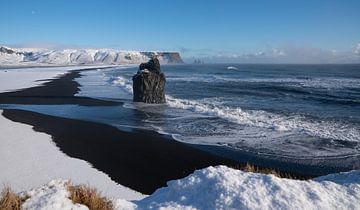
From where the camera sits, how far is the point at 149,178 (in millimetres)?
12242

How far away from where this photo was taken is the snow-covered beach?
595cm

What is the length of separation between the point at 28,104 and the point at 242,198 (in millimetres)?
27823

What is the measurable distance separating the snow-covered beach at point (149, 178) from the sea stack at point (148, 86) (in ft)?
30.1

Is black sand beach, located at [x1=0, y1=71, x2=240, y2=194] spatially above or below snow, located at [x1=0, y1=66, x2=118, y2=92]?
above

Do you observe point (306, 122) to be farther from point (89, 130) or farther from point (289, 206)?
point (289, 206)

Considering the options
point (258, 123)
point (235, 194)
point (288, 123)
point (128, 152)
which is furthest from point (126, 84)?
point (235, 194)

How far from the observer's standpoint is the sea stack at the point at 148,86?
31562mm

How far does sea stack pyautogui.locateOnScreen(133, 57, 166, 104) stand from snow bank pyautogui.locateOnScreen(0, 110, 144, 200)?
1443 cm

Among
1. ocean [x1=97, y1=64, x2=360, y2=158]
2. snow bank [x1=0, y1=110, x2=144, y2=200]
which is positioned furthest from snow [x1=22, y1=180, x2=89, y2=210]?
ocean [x1=97, y1=64, x2=360, y2=158]

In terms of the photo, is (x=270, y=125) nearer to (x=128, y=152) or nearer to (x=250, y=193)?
(x=128, y=152)

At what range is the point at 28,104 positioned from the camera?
100.0 ft

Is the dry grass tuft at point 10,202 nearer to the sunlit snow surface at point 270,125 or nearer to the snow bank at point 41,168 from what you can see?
the snow bank at point 41,168

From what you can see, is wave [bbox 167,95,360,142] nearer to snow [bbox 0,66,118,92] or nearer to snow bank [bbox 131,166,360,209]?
snow bank [bbox 131,166,360,209]

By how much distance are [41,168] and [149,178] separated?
370 cm
